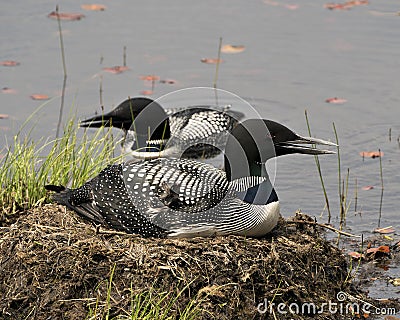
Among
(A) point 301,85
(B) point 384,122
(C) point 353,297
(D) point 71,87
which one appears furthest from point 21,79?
(C) point 353,297

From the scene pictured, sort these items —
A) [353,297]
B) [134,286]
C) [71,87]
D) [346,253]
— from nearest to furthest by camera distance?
1. [134,286]
2. [353,297]
3. [346,253]
4. [71,87]

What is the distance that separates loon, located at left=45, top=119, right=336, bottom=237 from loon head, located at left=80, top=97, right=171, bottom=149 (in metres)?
1.97

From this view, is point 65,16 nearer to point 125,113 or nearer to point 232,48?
point 232,48

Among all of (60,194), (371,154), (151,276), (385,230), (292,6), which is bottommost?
(385,230)

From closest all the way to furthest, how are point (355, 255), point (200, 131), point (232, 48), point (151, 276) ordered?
point (151, 276), point (355, 255), point (200, 131), point (232, 48)

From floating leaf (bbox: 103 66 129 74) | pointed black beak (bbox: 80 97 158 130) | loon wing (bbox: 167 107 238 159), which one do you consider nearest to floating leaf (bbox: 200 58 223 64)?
floating leaf (bbox: 103 66 129 74)

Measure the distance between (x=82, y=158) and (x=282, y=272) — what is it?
2225 millimetres

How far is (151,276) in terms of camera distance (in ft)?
20.3

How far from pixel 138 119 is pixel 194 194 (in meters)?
2.54

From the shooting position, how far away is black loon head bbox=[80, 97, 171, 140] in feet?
29.9

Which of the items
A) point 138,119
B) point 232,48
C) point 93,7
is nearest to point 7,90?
point 138,119

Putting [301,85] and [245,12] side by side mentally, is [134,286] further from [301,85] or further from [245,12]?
[245,12]

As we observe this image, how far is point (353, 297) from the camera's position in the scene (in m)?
6.71

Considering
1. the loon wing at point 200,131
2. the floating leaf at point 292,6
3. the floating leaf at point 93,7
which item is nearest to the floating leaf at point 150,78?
the loon wing at point 200,131
